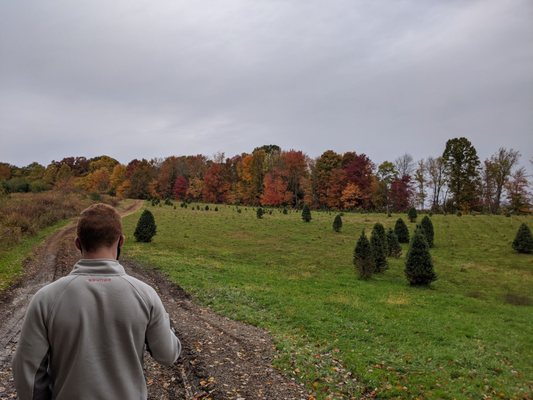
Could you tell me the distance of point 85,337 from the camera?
2.53 meters

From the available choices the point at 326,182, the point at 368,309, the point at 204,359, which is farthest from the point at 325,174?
the point at 204,359

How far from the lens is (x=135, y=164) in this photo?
98500 mm

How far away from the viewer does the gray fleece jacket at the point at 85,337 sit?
8.18ft

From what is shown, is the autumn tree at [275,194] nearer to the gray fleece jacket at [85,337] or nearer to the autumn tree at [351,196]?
the autumn tree at [351,196]

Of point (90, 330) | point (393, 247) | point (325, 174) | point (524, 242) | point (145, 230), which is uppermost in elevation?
point (325, 174)

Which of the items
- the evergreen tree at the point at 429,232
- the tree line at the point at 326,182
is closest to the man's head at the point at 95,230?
the evergreen tree at the point at 429,232

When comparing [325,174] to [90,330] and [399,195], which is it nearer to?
[399,195]

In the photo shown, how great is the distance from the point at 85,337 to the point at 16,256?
23534 mm

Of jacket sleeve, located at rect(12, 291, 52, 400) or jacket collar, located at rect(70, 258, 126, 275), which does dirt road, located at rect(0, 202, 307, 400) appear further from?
jacket collar, located at rect(70, 258, 126, 275)

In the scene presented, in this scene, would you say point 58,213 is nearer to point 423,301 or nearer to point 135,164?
point 423,301

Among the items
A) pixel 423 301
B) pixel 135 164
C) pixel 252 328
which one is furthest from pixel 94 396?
pixel 135 164

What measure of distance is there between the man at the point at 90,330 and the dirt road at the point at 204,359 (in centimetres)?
499

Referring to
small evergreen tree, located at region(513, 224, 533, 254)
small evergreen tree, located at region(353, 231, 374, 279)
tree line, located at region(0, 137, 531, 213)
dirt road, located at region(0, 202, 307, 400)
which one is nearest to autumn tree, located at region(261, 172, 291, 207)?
tree line, located at region(0, 137, 531, 213)

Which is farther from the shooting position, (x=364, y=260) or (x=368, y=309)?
(x=364, y=260)
